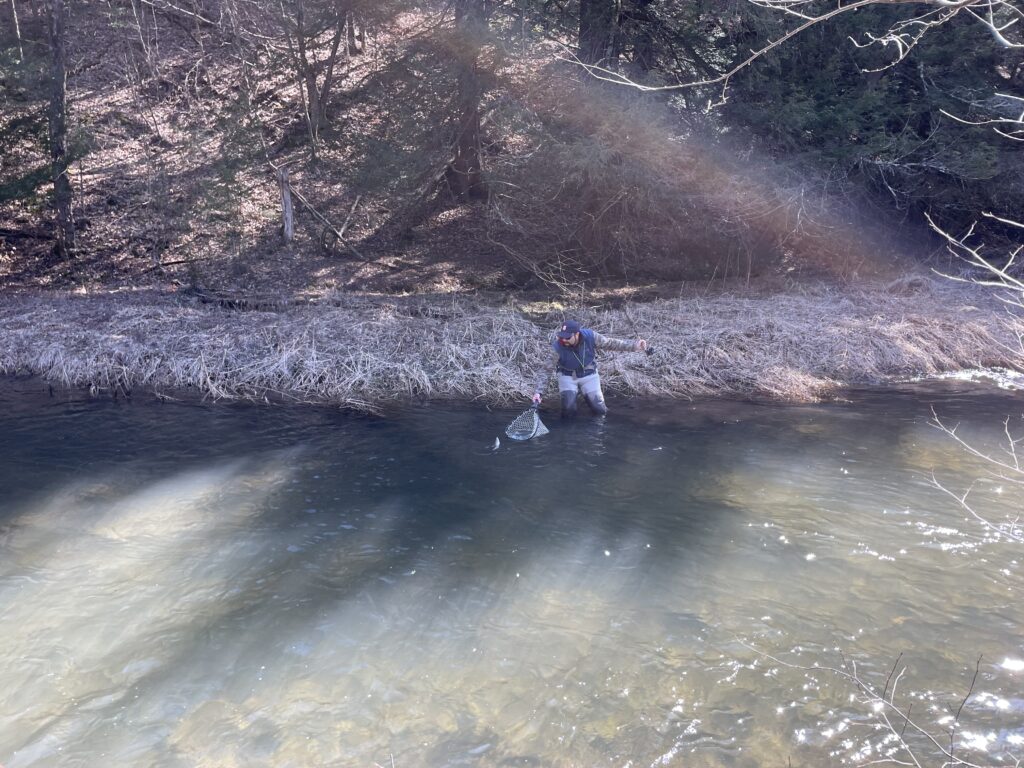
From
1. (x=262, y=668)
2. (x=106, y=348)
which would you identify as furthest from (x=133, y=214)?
(x=262, y=668)

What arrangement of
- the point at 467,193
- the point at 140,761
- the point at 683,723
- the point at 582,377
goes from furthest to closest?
the point at 467,193
the point at 582,377
the point at 683,723
the point at 140,761

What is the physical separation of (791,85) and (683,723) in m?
14.2

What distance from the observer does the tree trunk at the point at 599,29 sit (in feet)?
52.0

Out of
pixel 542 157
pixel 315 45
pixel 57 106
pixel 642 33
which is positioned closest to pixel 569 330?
pixel 542 157

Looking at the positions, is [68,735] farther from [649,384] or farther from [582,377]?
[649,384]

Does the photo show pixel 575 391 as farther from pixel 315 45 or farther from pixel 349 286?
pixel 315 45

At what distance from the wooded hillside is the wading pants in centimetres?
521

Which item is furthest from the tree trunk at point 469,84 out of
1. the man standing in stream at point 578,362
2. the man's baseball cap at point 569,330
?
the man's baseball cap at point 569,330

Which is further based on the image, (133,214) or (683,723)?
(133,214)

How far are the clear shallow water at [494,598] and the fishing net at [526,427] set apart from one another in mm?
168

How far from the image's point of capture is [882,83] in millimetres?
16375

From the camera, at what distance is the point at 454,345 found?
13.6 meters

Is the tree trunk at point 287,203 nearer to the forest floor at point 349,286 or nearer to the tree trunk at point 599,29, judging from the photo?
the forest floor at point 349,286

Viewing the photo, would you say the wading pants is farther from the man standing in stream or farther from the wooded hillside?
the wooded hillside
